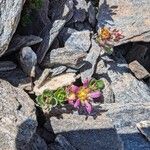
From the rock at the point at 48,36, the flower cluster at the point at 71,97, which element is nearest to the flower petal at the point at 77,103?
the flower cluster at the point at 71,97

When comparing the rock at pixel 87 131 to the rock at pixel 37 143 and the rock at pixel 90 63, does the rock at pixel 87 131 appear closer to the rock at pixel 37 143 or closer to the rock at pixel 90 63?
the rock at pixel 37 143

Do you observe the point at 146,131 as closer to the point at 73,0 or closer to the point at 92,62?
the point at 92,62

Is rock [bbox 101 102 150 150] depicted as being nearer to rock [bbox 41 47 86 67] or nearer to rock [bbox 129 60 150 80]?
rock [bbox 129 60 150 80]

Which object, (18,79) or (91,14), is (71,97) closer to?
(18,79)

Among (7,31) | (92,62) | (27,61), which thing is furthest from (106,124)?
(7,31)

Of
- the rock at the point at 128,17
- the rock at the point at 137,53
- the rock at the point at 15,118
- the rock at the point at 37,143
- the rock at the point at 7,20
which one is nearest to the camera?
the rock at the point at 15,118

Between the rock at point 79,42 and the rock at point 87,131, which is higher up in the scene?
the rock at point 79,42

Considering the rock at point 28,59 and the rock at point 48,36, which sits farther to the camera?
the rock at point 48,36
